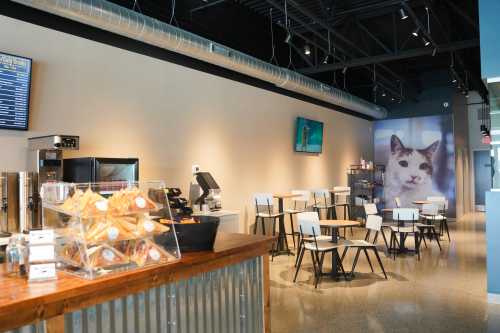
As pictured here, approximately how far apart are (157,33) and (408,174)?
34.4 ft

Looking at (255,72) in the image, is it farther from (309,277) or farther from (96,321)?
(96,321)

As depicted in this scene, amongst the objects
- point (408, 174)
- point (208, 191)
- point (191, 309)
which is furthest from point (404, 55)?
point (191, 309)

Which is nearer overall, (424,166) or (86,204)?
(86,204)

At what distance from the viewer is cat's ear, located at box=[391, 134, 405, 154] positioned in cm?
1348

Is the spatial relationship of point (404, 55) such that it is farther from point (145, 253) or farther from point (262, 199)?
point (145, 253)

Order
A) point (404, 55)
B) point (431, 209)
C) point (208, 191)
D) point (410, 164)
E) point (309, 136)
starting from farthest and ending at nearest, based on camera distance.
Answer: point (410, 164)
point (309, 136)
point (431, 209)
point (404, 55)
point (208, 191)

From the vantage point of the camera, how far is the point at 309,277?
588 centimetres

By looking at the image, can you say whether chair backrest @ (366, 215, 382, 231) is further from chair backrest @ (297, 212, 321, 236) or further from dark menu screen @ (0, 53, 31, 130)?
dark menu screen @ (0, 53, 31, 130)

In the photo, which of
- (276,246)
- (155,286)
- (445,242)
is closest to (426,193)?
(445,242)

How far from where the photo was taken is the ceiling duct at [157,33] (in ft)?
13.7

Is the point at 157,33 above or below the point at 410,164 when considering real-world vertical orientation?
above

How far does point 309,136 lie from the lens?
9.89 meters

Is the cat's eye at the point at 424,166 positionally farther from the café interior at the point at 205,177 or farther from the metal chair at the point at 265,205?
the metal chair at the point at 265,205

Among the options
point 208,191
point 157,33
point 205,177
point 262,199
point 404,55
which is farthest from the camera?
point 404,55
